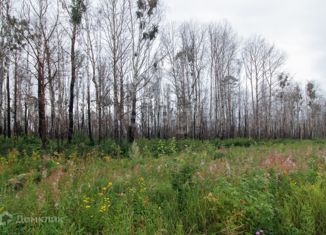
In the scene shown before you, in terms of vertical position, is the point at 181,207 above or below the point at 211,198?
below

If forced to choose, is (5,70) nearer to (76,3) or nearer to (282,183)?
(76,3)

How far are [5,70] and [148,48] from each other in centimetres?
1228

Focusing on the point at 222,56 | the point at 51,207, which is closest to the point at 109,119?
the point at 222,56

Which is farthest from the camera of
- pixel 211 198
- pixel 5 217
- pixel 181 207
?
pixel 181 207

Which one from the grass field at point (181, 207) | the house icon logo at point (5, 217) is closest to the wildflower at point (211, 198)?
the grass field at point (181, 207)

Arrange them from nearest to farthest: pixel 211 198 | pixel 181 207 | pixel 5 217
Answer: pixel 5 217
pixel 211 198
pixel 181 207

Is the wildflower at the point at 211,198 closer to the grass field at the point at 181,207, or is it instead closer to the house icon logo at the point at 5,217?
the grass field at the point at 181,207

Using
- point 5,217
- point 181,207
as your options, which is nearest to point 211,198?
point 181,207

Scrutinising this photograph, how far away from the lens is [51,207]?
365 cm

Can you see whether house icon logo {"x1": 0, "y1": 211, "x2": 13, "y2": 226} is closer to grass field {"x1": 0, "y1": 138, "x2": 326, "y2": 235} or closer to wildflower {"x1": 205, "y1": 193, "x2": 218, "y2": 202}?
grass field {"x1": 0, "y1": 138, "x2": 326, "y2": 235}

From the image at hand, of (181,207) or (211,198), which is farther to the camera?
(181,207)

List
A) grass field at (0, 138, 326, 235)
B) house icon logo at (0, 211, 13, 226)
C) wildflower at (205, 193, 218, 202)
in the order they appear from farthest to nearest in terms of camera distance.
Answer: wildflower at (205, 193, 218, 202), grass field at (0, 138, 326, 235), house icon logo at (0, 211, 13, 226)

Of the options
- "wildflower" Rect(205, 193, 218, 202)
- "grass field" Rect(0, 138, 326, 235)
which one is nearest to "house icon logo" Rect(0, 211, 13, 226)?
"grass field" Rect(0, 138, 326, 235)

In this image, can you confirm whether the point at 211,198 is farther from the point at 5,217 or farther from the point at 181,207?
the point at 5,217
